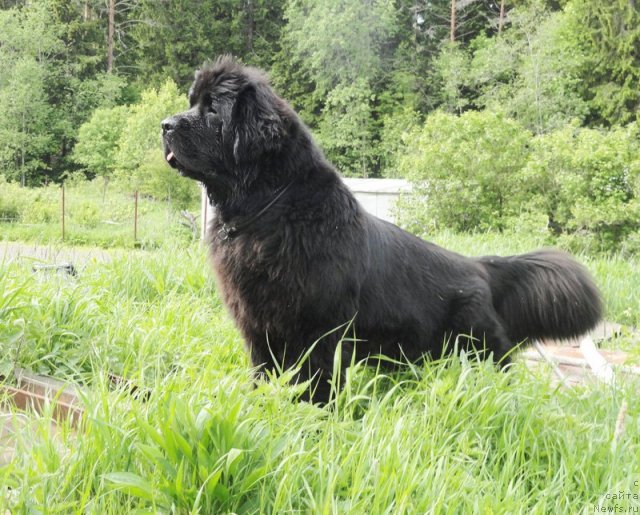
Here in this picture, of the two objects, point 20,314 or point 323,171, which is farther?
point 20,314

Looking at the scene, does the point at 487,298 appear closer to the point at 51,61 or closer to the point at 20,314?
the point at 20,314

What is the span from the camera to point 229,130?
105 inches

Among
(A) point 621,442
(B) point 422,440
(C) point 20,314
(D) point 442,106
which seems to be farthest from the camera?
(D) point 442,106

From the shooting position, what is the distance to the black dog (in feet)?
8.38

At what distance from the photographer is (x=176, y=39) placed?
38.1 meters

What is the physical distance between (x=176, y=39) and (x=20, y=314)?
38.7m

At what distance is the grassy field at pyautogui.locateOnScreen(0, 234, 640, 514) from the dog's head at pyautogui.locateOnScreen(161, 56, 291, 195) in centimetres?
91

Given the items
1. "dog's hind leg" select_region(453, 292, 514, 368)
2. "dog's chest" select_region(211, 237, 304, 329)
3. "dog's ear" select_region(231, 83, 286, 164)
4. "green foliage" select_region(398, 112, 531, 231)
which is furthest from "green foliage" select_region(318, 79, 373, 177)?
"dog's chest" select_region(211, 237, 304, 329)

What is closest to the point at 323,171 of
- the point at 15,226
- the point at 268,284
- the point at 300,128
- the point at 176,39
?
the point at 300,128

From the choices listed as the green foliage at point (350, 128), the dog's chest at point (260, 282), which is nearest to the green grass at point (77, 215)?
the green foliage at point (350, 128)

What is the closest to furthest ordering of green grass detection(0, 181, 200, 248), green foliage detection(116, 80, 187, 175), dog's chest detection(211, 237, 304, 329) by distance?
dog's chest detection(211, 237, 304, 329) < green grass detection(0, 181, 200, 248) < green foliage detection(116, 80, 187, 175)

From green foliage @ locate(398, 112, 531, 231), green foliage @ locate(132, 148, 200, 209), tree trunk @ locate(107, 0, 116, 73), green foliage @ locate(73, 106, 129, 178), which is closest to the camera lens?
green foliage @ locate(398, 112, 531, 231)

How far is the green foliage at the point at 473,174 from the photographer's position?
541 inches

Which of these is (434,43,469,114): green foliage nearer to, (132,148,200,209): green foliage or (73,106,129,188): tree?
(132,148,200,209): green foliage
